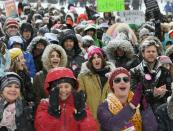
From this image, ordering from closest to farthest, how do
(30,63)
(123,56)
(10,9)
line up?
(123,56) → (30,63) → (10,9)

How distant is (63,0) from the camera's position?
40875 mm

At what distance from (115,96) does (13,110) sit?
1.06 metres

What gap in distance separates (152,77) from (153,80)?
56 millimetres

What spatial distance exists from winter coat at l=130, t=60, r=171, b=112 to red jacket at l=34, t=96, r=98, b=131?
40.1 inches

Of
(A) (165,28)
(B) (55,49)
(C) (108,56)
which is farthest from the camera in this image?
(A) (165,28)

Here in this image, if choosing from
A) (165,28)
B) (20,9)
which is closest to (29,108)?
(165,28)

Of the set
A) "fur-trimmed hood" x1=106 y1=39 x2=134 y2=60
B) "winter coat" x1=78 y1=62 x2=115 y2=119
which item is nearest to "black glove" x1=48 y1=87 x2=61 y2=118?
"winter coat" x1=78 y1=62 x2=115 y2=119

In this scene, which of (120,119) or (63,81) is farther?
(63,81)

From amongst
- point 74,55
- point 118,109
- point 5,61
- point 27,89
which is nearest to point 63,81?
point 118,109

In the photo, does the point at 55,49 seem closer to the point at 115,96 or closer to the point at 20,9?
the point at 115,96

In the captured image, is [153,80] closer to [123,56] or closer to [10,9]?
[123,56]

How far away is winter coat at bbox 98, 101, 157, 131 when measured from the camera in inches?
180

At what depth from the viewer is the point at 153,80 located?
5.79m

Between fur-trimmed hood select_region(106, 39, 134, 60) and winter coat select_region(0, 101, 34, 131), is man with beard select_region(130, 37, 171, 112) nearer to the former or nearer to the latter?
fur-trimmed hood select_region(106, 39, 134, 60)
